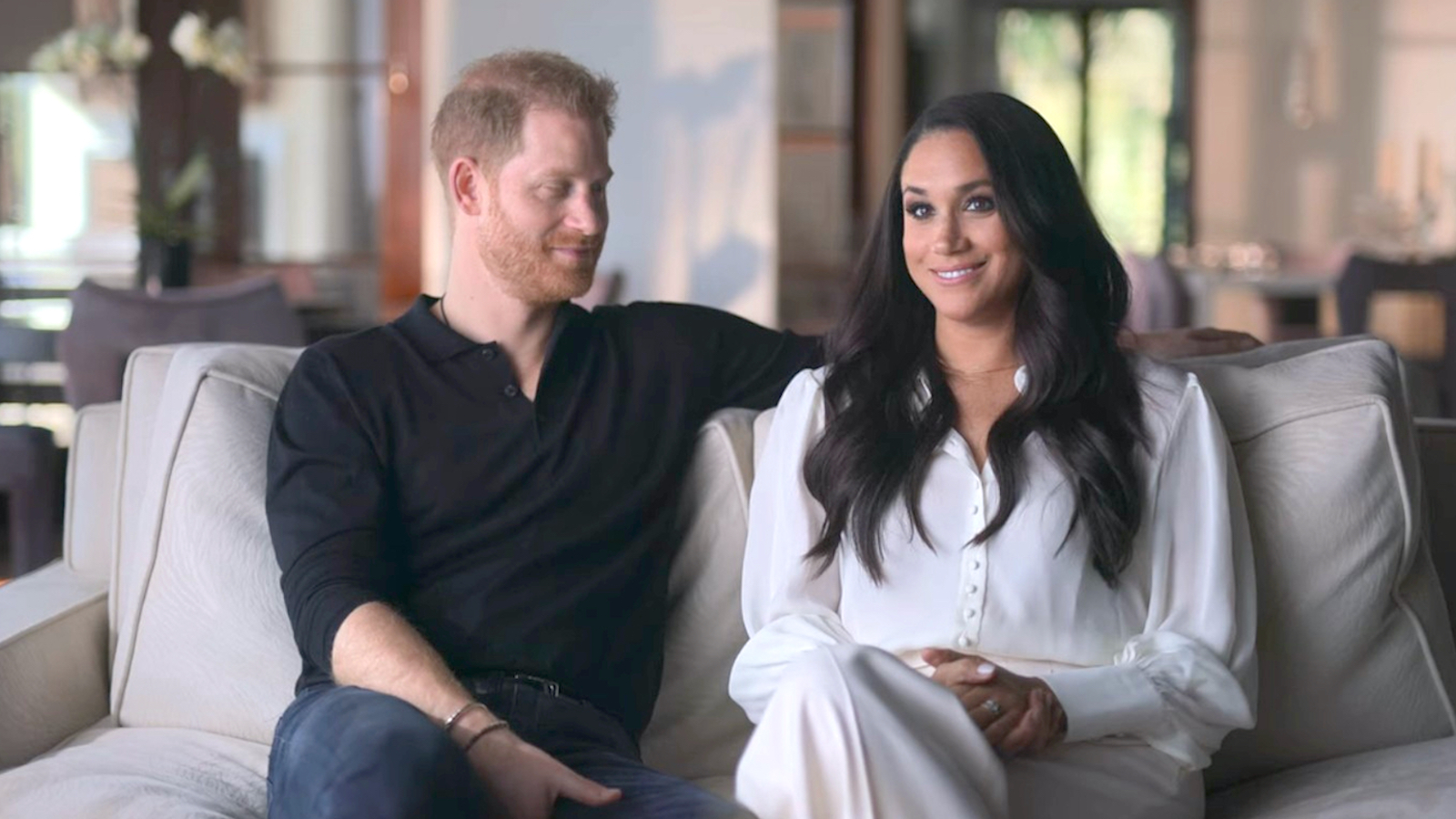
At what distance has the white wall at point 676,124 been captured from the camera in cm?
515

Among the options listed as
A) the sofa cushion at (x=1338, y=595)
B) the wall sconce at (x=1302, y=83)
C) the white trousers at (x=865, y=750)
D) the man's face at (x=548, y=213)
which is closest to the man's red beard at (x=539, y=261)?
the man's face at (x=548, y=213)

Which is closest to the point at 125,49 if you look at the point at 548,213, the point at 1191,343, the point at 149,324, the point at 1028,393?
the point at 149,324

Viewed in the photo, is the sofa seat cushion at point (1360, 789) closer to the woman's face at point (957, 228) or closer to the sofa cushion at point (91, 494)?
the woman's face at point (957, 228)

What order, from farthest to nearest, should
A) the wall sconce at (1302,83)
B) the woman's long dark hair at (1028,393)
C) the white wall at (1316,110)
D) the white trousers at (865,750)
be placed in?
the white wall at (1316,110), the wall sconce at (1302,83), the woman's long dark hair at (1028,393), the white trousers at (865,750)

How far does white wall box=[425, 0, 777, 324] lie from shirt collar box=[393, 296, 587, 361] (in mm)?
2909

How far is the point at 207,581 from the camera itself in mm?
2285

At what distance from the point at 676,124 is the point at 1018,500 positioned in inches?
133

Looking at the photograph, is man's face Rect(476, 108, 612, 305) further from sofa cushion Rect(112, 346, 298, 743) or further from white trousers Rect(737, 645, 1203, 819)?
white trousers Rect(737, 645, 1203, 819)

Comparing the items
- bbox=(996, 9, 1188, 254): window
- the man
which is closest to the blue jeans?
the man

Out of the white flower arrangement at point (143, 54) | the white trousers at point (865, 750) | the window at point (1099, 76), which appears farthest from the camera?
the window at point (1099, 76)

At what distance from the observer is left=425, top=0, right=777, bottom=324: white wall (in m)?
5.15

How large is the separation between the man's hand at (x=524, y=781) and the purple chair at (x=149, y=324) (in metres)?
2.55

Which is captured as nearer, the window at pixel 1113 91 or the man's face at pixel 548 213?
the man's face at pixel 548 213

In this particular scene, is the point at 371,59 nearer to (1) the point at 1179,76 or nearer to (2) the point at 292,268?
(2) the point at 292,268
